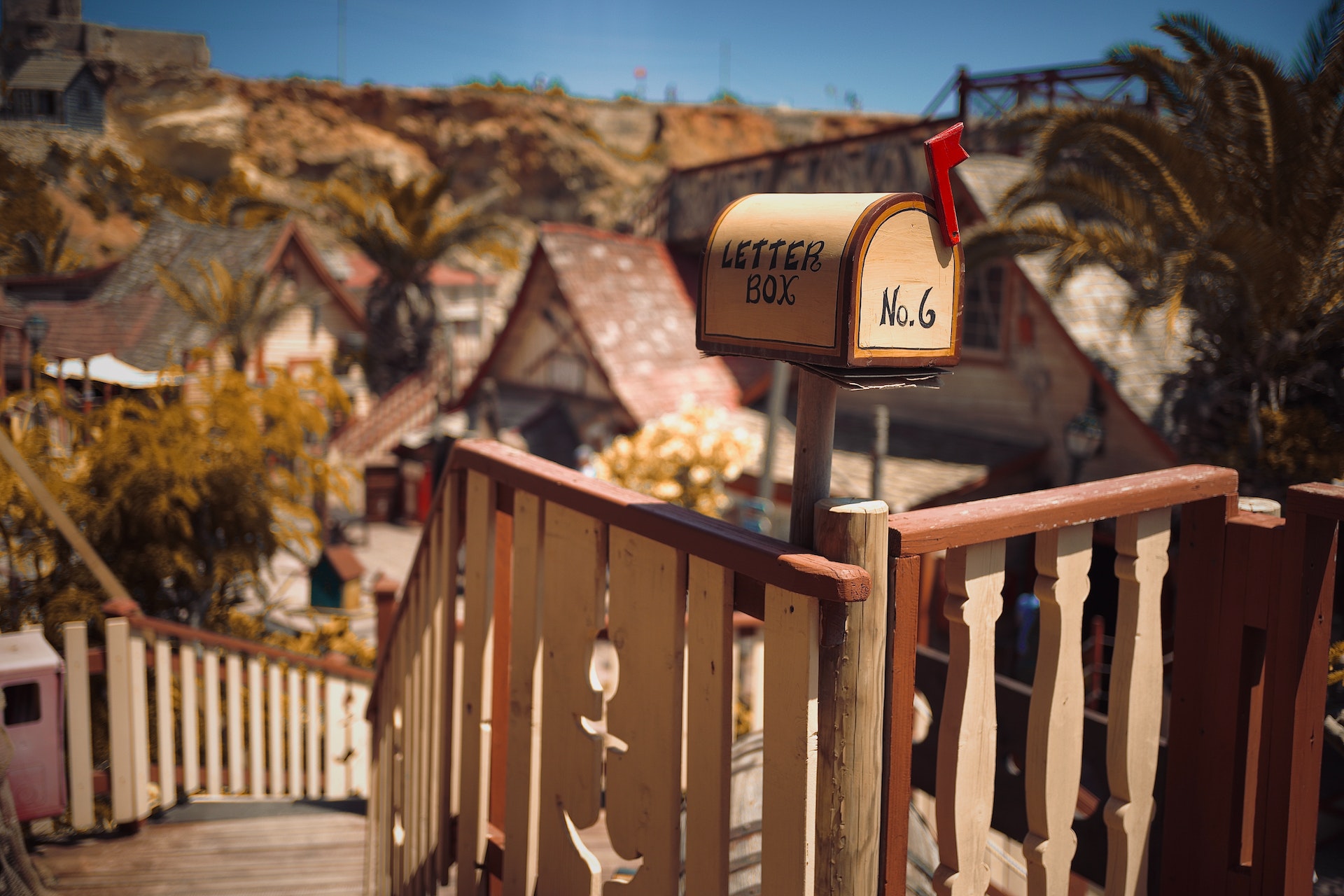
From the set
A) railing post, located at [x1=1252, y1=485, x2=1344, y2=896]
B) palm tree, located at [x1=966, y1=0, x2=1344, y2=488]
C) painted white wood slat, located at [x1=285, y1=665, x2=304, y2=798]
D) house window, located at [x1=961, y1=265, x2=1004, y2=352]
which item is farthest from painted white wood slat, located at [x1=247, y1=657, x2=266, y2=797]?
house window, located at [x1=961, y1=265, x2=1004, y2=352]

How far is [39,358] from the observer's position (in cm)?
606

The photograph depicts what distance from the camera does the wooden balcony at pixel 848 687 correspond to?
147cm

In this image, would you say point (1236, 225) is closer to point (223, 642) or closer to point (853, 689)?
point (853, 689)

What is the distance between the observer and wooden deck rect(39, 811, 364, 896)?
152 inches

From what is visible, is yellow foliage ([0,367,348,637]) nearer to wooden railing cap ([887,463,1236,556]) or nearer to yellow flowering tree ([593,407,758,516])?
yellow flowering tree ([593,407,758,516])

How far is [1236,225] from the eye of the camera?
645 cm

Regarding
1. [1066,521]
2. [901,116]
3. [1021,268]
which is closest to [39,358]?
[1066,521]

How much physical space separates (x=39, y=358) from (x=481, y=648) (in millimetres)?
5287

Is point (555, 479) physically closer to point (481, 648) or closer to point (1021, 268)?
point (481, 648)

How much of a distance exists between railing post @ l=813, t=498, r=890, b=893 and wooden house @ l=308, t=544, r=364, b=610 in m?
11.6

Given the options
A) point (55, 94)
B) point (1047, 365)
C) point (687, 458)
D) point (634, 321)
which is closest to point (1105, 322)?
point (1047, 365)

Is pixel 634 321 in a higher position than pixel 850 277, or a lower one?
higher

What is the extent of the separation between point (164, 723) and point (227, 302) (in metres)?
5.64

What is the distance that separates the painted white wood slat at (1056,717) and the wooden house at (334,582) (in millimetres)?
11492
